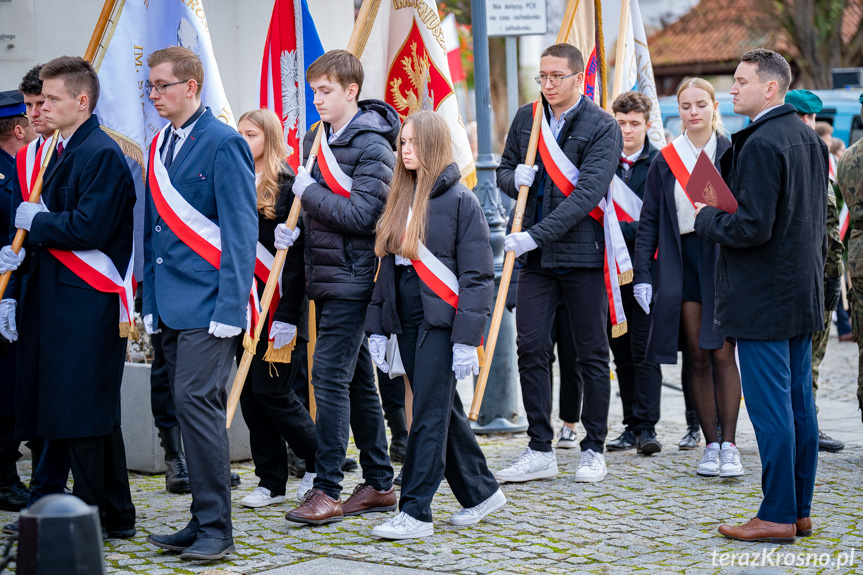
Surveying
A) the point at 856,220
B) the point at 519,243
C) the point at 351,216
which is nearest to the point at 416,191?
the point at 351,216

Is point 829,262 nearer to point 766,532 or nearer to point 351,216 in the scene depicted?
point 766,532

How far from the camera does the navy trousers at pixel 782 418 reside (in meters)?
5.06

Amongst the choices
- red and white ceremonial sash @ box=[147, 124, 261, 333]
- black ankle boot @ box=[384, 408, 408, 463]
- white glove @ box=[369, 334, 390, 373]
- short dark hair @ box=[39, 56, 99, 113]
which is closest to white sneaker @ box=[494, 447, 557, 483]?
black ankle boot @ box=[384, 408, 408, 463]

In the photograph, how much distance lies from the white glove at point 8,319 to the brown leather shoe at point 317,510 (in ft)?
5.09

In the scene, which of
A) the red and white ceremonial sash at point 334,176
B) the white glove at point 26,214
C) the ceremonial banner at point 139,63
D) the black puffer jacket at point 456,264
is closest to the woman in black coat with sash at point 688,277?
the black puffer jacket at point 456,264

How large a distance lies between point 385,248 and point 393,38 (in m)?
2.04

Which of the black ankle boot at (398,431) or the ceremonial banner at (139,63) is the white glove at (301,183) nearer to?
the ceremonial banner at (139,63)

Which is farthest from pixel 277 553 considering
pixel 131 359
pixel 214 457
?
pixel 131 359

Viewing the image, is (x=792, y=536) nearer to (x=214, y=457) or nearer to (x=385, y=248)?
(x=385, y=248)

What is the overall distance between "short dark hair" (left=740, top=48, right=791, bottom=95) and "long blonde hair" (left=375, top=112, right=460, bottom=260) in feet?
4.64

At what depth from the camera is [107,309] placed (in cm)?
521

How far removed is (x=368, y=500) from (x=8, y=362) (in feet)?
6.60

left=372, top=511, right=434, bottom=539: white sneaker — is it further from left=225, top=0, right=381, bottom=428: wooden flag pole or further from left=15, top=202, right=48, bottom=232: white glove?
left=15, top=202, right=48, bottom=232: white glove

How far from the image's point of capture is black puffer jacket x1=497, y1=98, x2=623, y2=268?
6.32m
